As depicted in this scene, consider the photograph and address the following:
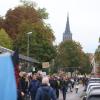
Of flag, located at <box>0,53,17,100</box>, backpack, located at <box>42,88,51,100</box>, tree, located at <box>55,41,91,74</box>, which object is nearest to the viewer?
flag, located at <box>0,53,17,100</box>

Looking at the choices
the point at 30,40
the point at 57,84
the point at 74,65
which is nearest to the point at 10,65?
the point at 57,84

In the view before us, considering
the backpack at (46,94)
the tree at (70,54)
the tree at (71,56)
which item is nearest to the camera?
the backpack at (46,94)

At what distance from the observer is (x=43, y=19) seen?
105250 millimetres

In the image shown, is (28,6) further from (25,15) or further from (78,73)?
(78,73)

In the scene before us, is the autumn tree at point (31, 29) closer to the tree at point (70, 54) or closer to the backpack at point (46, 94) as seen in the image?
the backpack at point (46, 94)

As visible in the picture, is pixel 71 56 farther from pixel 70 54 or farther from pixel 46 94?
pixel 46 94


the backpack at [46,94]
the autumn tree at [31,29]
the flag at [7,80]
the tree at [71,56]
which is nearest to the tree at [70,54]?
the tree at [71,56]

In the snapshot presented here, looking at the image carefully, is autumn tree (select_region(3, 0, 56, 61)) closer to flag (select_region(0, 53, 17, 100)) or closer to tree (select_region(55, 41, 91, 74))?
tree (select_region(55, 41, 91, 74))

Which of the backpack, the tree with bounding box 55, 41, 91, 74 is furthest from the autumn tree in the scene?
the tree with bounding box 55, 41, 91, 74

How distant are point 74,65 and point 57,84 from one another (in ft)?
454

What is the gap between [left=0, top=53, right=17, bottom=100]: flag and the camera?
6945mm

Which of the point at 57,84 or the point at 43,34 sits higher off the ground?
the point at 43,34

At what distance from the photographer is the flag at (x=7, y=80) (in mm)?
6945

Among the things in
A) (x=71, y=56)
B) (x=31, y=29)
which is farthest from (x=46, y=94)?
(x=71, y=56)
